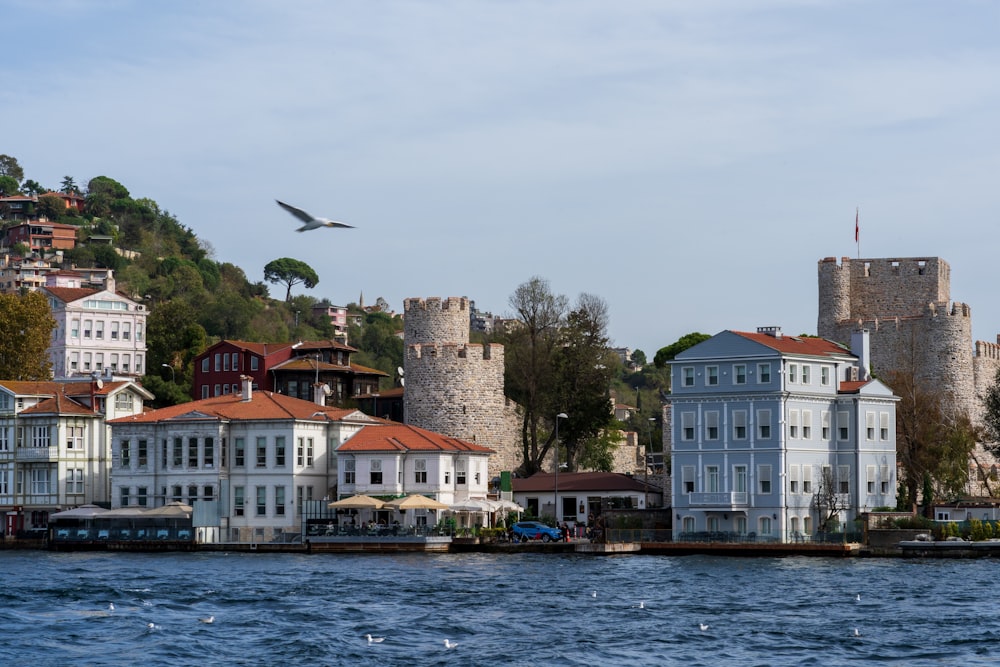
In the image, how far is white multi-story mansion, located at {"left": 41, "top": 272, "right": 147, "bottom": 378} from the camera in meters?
124

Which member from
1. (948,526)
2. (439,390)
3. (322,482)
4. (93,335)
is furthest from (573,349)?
(93,335)

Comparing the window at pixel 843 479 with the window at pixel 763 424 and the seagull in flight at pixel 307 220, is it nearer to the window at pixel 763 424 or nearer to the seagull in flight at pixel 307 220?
the window at pixel 763 424

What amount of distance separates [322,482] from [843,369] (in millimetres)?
23648

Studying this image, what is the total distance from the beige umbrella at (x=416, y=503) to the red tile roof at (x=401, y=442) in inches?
105

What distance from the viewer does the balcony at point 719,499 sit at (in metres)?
74.7

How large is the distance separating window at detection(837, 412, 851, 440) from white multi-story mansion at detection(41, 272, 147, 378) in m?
60.6

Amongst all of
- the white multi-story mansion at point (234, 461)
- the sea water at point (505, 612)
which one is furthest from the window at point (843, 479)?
the white multi-story mansion at point (234, 461)

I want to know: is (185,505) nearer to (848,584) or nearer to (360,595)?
(360,595)

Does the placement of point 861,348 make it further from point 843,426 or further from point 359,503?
point 359,503

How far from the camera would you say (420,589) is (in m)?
56.0

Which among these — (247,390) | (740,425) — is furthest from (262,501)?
(740,425)

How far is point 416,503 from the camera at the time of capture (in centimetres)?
7600

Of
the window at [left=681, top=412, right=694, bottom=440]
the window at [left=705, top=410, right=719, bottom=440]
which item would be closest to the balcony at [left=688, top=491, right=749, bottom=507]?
the window at [left=705, top=410, right=719, bottom=440]

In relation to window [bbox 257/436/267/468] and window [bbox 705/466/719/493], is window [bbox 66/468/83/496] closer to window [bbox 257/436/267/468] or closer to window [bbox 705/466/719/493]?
window [bbox 257/436/267/468]
